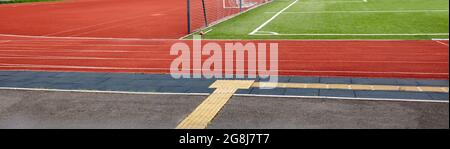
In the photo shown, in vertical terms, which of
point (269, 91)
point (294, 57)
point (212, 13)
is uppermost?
point (269, 91)

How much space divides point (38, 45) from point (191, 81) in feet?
24.5

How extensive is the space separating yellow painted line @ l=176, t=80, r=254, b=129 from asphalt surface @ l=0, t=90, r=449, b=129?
0.10 metres

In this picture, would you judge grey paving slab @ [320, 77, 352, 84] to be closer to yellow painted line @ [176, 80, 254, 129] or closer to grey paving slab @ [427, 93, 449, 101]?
yellow painted line @ [176, 80, 254, 129]

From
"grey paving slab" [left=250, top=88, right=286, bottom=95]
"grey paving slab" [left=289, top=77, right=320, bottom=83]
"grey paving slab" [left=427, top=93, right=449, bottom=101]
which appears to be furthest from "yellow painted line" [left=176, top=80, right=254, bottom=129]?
"grey paving slab" [left=427, top=93, right=449, bottom=101]

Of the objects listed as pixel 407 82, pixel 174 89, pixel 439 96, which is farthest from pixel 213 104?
pixel 407 82

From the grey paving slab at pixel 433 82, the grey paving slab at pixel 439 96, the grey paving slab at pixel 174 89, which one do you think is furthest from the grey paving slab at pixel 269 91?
the grey paving slab at pixel 433 82

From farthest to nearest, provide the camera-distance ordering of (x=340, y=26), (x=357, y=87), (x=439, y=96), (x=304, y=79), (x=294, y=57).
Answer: (x=340, y=26), (x=294, y=57), (x=304, y=79), (x=357, y=87), (x=439, y=96)

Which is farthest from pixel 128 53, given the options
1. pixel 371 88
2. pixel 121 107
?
pixel 371 88

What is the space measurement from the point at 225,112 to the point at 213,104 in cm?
47

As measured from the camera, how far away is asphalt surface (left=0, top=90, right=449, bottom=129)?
5.84 meters

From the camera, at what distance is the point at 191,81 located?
8516 millimetres

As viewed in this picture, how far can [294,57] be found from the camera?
10914 mm

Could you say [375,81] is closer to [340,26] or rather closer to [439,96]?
[439,96]
